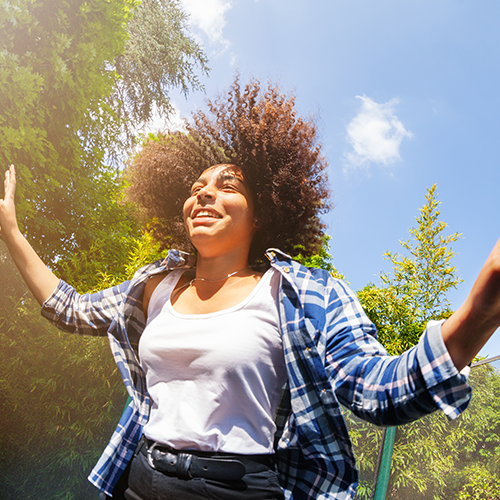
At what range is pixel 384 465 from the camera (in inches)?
89.5

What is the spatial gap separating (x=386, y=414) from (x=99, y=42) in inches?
172

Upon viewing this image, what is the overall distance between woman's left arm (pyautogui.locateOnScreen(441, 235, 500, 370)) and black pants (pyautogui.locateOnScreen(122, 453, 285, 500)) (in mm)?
683

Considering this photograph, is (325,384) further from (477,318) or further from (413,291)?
(413,291)

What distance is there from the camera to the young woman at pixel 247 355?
85cm

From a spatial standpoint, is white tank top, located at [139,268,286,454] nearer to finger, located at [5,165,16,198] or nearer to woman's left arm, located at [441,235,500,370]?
woman's left arm, located at [441,235,500,370]

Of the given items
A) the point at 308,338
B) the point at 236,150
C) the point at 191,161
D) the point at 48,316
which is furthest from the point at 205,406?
the point at 191,161

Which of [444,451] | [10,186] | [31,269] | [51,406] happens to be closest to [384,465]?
[444,451]

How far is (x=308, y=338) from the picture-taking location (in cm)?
112

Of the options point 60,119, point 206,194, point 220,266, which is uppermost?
point 60,119

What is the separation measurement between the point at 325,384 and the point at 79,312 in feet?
3.73

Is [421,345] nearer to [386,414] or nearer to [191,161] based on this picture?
[386,414]

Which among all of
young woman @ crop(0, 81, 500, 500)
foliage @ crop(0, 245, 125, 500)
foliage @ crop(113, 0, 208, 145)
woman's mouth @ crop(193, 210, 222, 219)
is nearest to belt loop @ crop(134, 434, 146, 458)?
young woman @ crop(0, 81, 500, 500)

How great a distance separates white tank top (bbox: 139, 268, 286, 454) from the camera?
1103 mm

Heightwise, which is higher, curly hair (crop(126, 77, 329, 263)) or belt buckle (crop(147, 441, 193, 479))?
curly hair (crop(126, 77, 329, 263))
